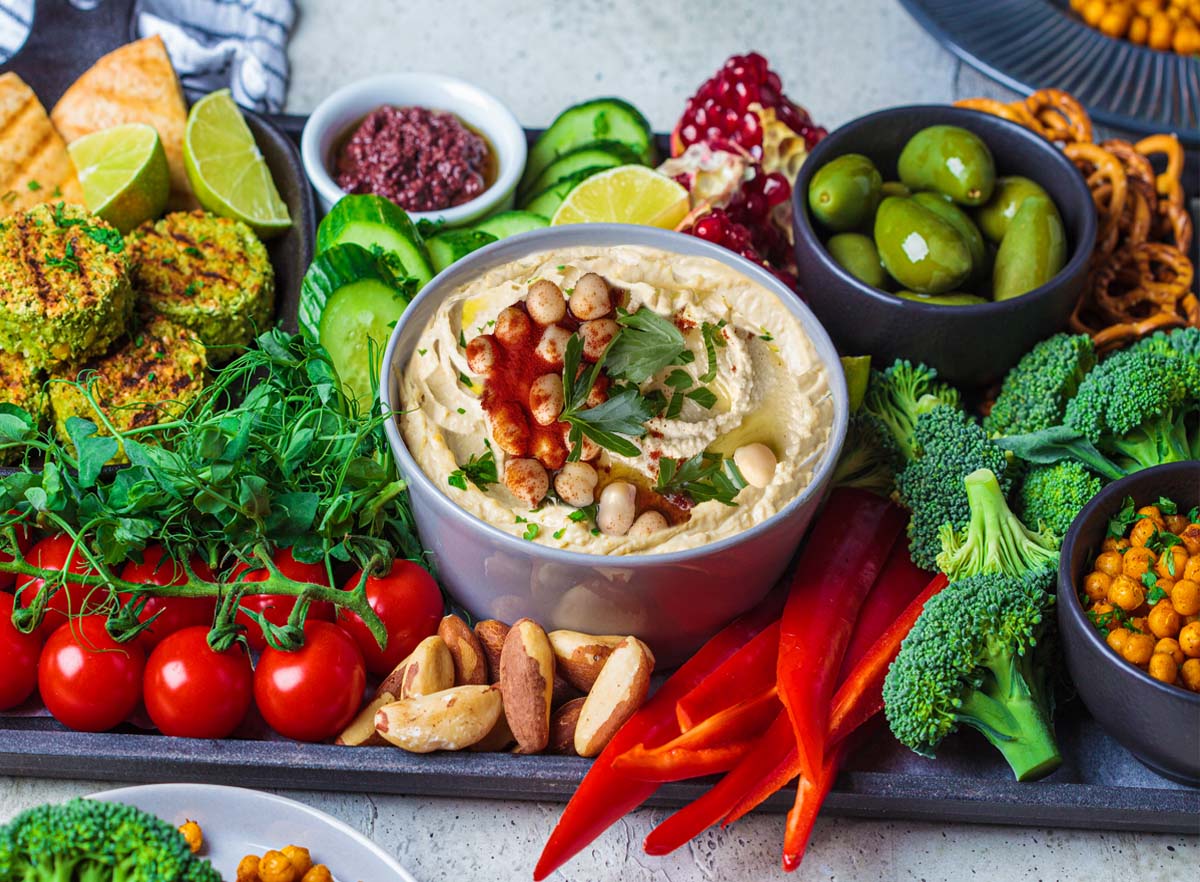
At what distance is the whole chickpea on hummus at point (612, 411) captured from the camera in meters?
2.53

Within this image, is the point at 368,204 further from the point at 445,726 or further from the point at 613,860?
the point at 613,860

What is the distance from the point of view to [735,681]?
8.52 ft

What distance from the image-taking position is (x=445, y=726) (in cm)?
242

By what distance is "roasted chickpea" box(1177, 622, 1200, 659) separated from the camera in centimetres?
232

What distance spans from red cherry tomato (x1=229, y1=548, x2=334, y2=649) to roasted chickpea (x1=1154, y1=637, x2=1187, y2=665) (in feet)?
5.55

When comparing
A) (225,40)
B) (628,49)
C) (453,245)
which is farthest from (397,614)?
(628,49)

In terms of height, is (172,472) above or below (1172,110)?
below

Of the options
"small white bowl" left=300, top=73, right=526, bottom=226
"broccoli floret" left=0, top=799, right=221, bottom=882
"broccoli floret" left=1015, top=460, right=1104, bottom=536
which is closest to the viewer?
"broccoli floret" left=0, top=799, right=221, bottom=882

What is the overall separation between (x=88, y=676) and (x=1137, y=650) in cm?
205

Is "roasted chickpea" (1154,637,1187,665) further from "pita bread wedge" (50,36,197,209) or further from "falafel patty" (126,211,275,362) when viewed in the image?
"pita bread wedge" (50,36,197,209)

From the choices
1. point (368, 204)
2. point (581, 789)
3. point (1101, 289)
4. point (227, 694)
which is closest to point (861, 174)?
point (1101, 289)

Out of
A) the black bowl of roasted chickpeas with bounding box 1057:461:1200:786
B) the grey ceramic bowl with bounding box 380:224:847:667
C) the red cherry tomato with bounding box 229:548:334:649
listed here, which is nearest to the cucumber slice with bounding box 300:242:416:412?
the grey ceramic bowl with bounding box 380:224:847:667

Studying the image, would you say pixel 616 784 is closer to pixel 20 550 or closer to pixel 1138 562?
pixel 1138 562

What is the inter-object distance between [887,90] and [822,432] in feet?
7.50
